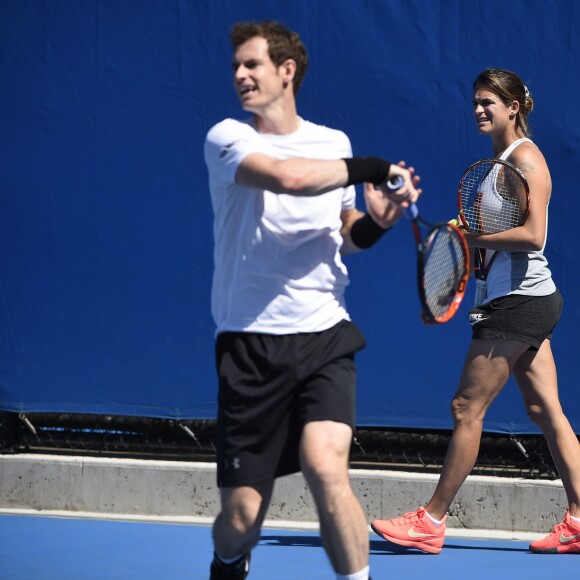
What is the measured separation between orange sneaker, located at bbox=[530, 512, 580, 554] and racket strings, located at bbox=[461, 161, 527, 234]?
1140 mm

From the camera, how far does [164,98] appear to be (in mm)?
6008

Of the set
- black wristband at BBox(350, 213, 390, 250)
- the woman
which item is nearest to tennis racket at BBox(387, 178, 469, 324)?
black wristband at BBox(350, 213, 390, 250)

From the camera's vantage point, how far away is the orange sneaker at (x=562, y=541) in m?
5.06

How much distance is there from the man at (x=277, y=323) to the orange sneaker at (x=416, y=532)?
1.41 metres

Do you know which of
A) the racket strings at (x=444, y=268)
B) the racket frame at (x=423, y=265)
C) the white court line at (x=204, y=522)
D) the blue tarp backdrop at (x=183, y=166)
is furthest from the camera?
the blue tarp backdrop at (x=183, y=166)

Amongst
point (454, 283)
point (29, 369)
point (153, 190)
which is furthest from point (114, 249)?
point (454, 283)

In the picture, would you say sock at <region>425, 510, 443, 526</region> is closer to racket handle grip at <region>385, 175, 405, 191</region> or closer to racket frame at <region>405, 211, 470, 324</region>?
racket frame at <region>405, 211, 470, 324</region>

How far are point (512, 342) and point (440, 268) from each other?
1025 mm

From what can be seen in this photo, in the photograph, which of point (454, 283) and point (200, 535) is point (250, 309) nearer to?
point (454, 283)

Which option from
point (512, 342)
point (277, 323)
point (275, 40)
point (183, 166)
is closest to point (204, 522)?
point (183, 166)

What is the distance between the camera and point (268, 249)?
3674 mm

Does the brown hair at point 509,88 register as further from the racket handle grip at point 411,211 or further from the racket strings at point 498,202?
the racket handle grip at point 411,211

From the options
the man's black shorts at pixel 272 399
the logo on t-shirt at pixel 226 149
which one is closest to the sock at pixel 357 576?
the man's black shorts at pixel 272 399

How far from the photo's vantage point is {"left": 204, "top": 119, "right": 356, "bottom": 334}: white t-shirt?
3.67m
